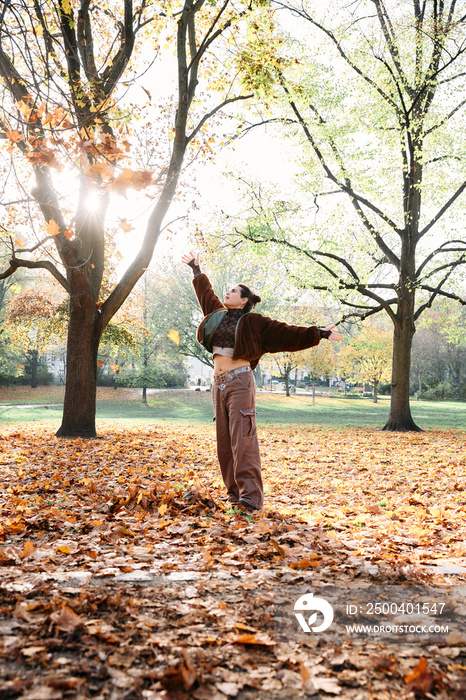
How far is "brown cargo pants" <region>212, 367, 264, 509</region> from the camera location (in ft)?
14.7

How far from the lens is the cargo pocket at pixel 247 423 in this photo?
448 cm

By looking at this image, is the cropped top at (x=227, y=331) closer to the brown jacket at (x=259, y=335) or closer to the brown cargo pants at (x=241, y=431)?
the brown jacket at (x=259, y=335)

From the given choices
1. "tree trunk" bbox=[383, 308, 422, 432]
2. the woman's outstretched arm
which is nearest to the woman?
the woman's outstretched arm

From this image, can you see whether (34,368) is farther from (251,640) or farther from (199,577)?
(251,640)

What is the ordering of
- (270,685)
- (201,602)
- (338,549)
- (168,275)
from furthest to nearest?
(168,275) < (338,549) < (201,602) < (270,685)

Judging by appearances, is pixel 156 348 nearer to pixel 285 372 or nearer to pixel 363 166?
pixel 285 372

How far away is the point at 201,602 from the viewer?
2.37 meters

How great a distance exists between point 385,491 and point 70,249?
8.01 m

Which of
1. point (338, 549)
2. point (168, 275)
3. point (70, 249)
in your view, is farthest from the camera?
point (168, 275)

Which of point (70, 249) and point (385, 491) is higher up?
point (70, 249)

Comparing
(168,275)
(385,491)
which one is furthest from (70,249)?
(168,275)

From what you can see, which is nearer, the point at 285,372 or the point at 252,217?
the point at 252,217

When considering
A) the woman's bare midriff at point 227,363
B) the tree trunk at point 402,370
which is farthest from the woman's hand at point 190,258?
the tree trunk at point 402,370

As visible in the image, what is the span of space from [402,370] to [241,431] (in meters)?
11.8
